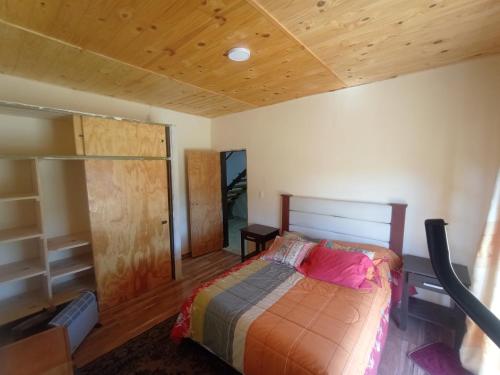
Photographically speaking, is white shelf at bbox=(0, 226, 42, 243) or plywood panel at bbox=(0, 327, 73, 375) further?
white shelf at bbox=(0, 226, 42, 243)

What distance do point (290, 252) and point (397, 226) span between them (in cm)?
120

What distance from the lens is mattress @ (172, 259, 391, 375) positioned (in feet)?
4.43

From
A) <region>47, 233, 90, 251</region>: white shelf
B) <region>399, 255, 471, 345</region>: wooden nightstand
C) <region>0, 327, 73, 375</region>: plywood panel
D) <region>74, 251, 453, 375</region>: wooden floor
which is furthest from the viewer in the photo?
<region>47, 233, 90, 251</region>: white shelf

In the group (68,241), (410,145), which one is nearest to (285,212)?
(410,145)

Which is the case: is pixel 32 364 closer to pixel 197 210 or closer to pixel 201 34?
pixel 201 34

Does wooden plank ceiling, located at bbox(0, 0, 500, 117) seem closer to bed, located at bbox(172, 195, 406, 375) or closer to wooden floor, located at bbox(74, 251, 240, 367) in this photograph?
bed, located at bbox(172, 195, 406, 375)

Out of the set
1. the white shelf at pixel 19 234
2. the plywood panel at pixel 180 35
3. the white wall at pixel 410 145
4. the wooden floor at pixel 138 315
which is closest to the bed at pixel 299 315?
the white wall at pixel 410 145

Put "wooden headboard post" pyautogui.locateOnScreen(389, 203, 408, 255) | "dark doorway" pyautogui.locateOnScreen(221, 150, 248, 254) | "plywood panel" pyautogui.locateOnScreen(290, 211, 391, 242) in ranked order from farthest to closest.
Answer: "dark doorway" pyautogui.locateOnScreen(221, 150, 248, 254)
"plywood panel" pyautogui.locateOnScreen(290, 211, 391, 242)
"wooden headboard post" pyautogui.locateOnScreen(389, 203, 408, 255)

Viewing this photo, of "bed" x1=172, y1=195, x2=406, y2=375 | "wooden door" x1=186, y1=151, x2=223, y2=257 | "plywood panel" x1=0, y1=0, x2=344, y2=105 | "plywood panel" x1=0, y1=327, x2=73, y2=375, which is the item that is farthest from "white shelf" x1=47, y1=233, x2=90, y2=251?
"plywood panel" x1=0, y1=0, x2=344, y2=105

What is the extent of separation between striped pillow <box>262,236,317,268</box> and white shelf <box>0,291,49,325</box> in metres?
2.32

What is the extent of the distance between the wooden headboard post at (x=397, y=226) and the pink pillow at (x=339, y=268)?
1.69ft

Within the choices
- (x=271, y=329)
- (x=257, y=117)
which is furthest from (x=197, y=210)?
(x=271, y=329)

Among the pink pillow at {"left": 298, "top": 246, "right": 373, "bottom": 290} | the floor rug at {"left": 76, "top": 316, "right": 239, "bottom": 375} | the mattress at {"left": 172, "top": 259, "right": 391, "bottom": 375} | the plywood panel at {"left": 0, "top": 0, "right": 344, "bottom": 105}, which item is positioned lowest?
the floor rug at {"left": 76, "top": 316, "right": 239, "bottom": 375}

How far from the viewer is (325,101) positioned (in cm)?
289
